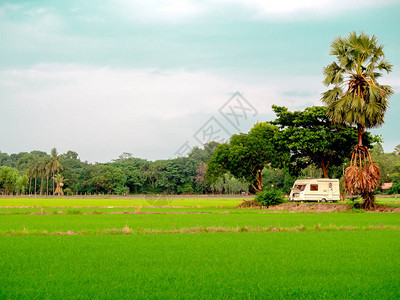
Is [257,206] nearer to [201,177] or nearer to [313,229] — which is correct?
[313,229]

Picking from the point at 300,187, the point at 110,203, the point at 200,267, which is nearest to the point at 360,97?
the point at 300,187

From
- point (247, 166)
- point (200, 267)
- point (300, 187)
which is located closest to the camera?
point (200, 267)

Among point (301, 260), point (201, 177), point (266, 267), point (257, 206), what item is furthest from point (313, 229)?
point (201, 177)

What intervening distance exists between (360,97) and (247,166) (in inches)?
725

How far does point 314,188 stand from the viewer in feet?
148

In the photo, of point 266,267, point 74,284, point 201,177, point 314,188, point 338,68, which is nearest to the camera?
point 74,284

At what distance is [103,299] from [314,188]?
40208mm

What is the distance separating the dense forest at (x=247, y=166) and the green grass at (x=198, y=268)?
26638mm

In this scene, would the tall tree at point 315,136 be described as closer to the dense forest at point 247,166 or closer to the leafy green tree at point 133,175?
the dense forest at point 247,166

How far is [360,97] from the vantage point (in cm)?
3647

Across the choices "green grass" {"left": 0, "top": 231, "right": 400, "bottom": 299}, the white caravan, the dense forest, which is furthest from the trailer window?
"green grass" {"left": 0, "top": 231, "right": 400, "bottom": 299}

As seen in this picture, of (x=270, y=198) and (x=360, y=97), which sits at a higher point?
(x=360, y=97)

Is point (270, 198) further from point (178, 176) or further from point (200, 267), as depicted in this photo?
point (178, 176)

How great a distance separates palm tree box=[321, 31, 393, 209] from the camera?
35.5 meters
